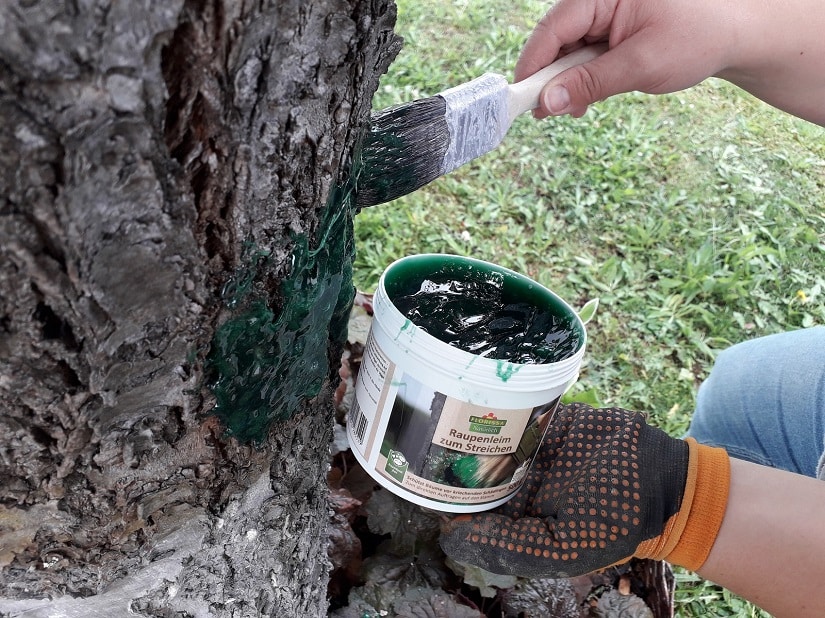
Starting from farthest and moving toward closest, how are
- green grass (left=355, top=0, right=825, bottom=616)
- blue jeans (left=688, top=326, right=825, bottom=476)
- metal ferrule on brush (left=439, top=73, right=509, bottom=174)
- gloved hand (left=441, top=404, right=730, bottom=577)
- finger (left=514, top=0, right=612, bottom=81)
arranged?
green grass (left=355, top=0, right=825, bottom=616)
blue jeans (left=688, top=326, right=825, bottom=476)
finger (left=514, top=0, right=612, bottom=81)
gloved hand (left=441, top=404, right=730, bottom=577)
metal ferrule on brush (left=439, top=73, right=509, bottom=174)

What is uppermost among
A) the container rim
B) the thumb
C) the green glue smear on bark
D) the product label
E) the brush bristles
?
the thumb

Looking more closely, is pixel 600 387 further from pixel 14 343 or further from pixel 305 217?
pixel 14 343

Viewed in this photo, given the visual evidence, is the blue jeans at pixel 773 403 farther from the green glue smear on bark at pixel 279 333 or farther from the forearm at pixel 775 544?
the green glue smear on bark at pixel 279 333

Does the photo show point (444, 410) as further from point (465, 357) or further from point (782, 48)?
point (782, 48)

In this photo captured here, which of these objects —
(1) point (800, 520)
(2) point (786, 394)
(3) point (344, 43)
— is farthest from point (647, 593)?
(3) point (344, 43)

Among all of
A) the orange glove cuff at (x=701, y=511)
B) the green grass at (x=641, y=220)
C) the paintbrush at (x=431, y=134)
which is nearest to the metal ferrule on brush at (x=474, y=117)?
the paintbrush at (x=431, y=134)

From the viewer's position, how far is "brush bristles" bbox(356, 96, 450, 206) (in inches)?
34.1

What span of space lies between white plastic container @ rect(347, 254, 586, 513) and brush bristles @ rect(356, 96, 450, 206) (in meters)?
0.15

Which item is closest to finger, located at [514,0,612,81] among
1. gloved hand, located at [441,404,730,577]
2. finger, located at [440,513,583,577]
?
gloved hand, located at [441,404,730,577]

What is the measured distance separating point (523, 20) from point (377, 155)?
9.63ft

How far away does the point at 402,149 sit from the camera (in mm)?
894

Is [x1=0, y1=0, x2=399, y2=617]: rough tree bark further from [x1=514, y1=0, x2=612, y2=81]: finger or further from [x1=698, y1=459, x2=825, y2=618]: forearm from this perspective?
[x1=698, y1=459, x2=825, y2=618]: forearm

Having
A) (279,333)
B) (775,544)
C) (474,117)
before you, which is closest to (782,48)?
(474,117)

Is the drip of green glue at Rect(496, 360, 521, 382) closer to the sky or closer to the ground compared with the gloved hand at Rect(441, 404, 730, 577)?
closer to the sky
